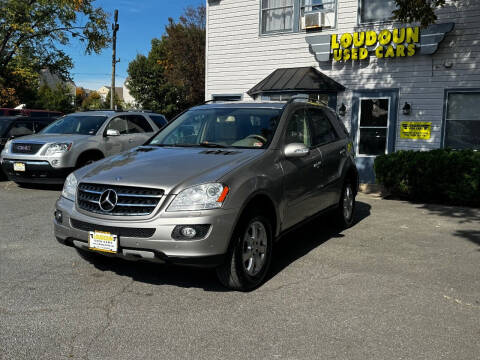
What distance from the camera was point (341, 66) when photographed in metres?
12.5

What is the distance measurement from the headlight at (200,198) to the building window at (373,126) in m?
8.98

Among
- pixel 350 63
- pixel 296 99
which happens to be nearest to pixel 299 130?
pixel 296 99

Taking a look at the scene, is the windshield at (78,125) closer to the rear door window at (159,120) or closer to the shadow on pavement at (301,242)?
the rear door window at (159,120)

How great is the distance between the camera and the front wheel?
659cm

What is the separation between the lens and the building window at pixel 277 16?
1341 centimetres

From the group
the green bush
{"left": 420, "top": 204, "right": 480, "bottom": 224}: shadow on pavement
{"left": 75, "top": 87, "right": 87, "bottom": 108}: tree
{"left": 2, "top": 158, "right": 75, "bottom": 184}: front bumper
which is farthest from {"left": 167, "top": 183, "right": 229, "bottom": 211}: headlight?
{"left": 75, "top": 87, "right": 87, "bottom": 108}: tree

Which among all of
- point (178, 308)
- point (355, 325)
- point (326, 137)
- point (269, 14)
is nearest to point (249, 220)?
point (178, 308)

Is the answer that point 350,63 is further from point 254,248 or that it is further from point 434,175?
point 254,248

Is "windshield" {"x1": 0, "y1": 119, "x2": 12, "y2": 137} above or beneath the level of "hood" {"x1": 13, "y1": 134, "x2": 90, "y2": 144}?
above

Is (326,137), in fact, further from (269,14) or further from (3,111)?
(3,111)

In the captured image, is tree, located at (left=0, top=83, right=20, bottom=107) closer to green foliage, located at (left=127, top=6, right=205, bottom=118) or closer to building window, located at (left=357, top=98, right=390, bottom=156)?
green foliage, located at (left=127, top=6, right=205, bottom=118)

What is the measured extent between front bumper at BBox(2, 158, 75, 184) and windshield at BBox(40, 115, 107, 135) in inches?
45.8

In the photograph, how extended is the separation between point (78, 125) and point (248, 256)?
25.4ft

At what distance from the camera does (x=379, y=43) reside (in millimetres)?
11664
